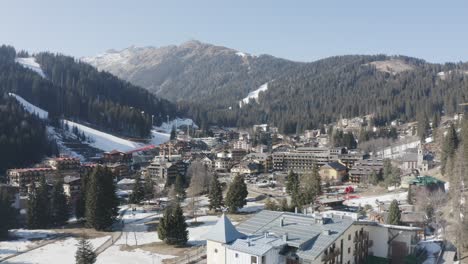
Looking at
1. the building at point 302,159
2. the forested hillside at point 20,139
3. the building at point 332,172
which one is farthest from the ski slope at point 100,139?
the building at point 332,172

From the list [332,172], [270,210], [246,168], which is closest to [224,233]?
[270,210]

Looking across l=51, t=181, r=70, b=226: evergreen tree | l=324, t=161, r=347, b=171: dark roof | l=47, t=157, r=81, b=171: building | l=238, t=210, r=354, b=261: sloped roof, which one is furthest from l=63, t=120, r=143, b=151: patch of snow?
l=238, t=210, r=354, b=261: sloped roof

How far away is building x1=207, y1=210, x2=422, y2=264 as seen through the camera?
30812 millimetres

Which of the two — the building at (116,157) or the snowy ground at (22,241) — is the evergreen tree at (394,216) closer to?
the snowy ground at (22,241)

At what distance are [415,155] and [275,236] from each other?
66.0 metres

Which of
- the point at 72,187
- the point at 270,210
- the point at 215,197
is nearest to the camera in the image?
the point at 270,210

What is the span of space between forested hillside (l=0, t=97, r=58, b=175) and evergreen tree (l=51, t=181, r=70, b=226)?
138 ft

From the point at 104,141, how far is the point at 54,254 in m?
97.4

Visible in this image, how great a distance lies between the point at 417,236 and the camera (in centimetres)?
4269

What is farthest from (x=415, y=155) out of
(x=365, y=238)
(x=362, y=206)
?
(x=365, y=238)

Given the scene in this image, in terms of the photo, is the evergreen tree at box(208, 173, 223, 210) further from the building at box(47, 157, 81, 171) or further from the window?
the building at box(47, 157, 81, 171)

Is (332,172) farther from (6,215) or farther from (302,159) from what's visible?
(6,215)

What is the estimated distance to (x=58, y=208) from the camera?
61.9m

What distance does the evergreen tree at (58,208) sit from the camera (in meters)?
61.8
